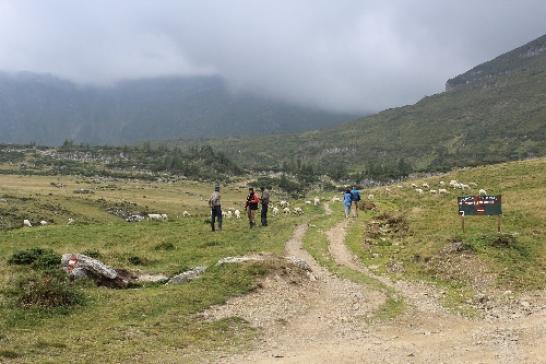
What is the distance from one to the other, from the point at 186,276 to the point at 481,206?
1723cm

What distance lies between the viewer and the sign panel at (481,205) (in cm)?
2995

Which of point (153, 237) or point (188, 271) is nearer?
point (188, 271)

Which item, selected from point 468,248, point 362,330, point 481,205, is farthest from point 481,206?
point 362,330

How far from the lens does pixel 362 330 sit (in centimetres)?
1802

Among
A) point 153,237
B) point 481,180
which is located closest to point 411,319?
point 153,237

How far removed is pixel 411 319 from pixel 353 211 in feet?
95.4

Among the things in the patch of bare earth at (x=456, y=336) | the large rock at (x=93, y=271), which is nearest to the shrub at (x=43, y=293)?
the large rock at (x=93, y=271)

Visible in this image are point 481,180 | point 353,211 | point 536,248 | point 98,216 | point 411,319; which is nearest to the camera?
point 411,319

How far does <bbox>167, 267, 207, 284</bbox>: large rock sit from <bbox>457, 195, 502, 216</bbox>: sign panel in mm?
15778

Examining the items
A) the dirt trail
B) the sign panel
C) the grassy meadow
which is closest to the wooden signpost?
the sign panel

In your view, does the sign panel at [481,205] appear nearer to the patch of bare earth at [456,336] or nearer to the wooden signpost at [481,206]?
the wooden signpost at [481,206]

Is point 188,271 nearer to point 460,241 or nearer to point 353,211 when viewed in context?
point 460,241

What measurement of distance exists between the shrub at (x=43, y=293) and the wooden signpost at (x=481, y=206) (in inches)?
840

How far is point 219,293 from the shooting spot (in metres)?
21.0
